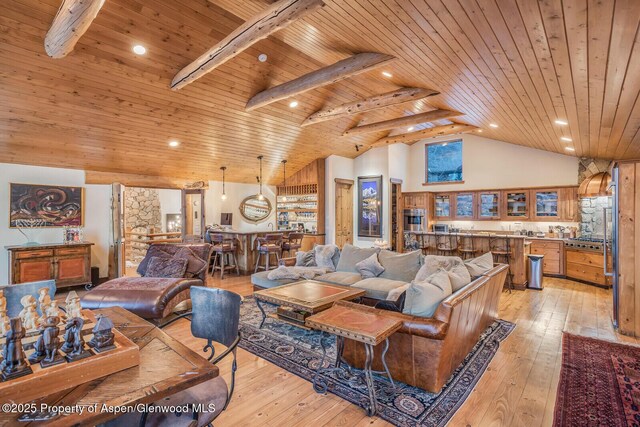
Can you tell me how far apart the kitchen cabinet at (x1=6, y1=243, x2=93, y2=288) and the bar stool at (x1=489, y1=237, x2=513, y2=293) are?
8.12 metres

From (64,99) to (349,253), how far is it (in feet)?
16.0

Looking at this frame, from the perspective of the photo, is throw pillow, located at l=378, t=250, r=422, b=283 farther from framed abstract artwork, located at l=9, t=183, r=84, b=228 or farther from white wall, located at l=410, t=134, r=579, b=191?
framed abstract artwork, located at l=9, t=183, r=84, b=228

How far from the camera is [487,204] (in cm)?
895

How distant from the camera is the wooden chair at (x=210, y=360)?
1.53 metres

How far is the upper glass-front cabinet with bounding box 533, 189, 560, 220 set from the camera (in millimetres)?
7859

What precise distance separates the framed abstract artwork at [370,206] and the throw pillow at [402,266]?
4740mm

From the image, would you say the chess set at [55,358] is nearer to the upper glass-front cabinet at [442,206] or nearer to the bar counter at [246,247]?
the bar counter at [246,247]

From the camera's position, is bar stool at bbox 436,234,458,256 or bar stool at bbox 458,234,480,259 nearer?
bar stool at bbox 458,234,480,259

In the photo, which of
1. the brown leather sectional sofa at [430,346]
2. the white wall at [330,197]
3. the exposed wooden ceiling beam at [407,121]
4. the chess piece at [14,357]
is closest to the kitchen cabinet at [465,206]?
the exposed wooden ceiling beam at [407,121]

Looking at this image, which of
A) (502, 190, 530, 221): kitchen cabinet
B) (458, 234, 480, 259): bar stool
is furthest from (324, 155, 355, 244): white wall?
(502, 190, 530, 221): kitchen cabinet

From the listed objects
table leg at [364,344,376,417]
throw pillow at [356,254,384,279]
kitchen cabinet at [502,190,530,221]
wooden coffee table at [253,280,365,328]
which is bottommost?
table leg at [364,344,376,417]

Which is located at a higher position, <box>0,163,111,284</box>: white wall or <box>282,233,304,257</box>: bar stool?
<box>0,163,111,284</box>: white wall

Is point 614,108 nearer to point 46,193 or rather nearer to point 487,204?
point 487,204

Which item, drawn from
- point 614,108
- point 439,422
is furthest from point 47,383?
point 614,108
